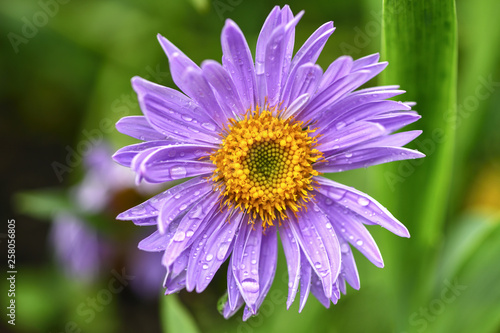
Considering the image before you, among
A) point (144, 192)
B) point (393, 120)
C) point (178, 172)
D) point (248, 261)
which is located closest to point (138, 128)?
point (178, 172)

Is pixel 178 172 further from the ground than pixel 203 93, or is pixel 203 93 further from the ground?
pixel 203 93

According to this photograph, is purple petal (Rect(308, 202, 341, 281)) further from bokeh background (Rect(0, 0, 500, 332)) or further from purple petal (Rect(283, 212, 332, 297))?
bokeh background (Rect(0, 0, 500, 332))

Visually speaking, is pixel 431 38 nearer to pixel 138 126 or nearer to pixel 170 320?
pixel 138 126

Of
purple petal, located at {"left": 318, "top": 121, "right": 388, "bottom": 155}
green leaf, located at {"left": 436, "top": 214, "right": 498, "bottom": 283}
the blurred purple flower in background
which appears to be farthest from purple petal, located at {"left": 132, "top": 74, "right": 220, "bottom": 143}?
green leaf, located at {"left": 436, "top": 214, "right": 498, "bottom": 283}

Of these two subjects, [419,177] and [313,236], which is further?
[419,177]

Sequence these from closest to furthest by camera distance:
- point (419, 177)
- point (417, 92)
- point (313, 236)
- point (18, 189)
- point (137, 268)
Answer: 1. point (313, 236)
2. point (417, 92)
3. point (419, 177)
4. point (137, 268)
5. point (18, 189)

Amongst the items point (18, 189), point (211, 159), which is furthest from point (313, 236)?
point (18, 189)

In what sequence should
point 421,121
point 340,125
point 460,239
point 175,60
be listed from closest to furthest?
point 175,60
point 340,125
point 421,121
point 460,239

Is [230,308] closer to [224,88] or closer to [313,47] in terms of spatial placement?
[224,88]

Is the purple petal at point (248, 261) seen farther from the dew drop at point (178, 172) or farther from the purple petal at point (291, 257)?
the dew drop at point (178, 172)
